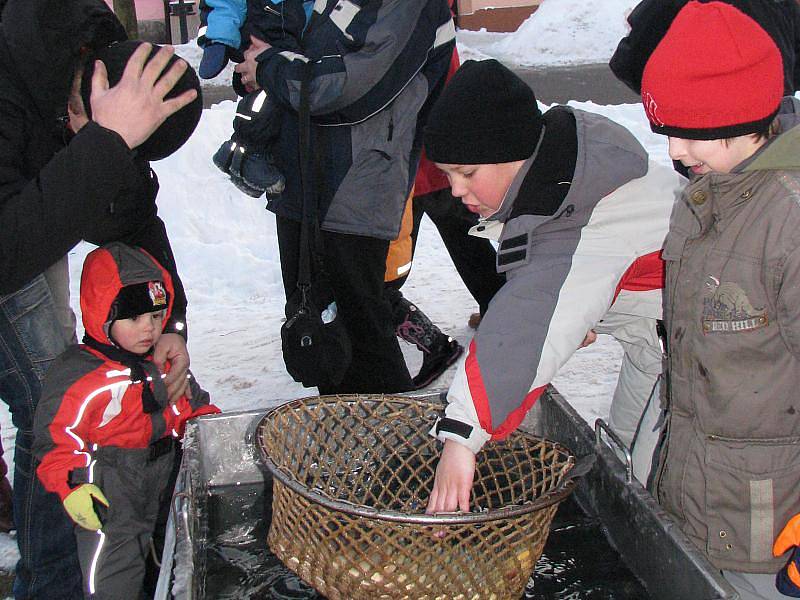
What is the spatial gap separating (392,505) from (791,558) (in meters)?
1.05

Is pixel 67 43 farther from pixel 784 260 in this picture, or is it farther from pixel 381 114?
pixel 784 260

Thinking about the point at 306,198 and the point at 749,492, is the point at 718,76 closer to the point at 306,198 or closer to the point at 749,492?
the point at 749,492

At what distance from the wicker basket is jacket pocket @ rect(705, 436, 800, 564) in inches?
12.7

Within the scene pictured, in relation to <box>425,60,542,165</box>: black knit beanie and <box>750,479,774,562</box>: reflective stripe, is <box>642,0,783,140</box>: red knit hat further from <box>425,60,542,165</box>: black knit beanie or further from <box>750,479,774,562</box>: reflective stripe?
<box>750,479,774,562</box>: reflective stripe

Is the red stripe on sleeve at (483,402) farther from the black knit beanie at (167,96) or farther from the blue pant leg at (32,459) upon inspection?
the blue pant leg at (32,459)

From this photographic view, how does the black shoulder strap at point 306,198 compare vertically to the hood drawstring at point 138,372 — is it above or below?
above

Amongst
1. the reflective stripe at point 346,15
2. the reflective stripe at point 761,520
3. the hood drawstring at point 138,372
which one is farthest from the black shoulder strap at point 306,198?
the reflective stripe at point 761,520

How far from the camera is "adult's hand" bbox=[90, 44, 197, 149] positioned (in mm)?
1916

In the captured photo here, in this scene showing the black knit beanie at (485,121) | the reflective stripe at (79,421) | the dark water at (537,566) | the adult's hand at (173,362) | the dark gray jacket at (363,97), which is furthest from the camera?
the dark gray jacket at (363,97)

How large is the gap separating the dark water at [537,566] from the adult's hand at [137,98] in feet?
3.29

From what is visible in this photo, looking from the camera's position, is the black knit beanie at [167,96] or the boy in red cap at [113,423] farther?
the boy in red cap at [113,423]

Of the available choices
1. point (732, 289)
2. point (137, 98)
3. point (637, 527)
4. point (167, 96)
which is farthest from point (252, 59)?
point (637, 527)

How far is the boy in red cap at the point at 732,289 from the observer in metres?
1.64

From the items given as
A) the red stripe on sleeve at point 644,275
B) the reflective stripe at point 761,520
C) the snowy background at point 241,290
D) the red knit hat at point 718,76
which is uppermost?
the red knit hat at point 718,76
